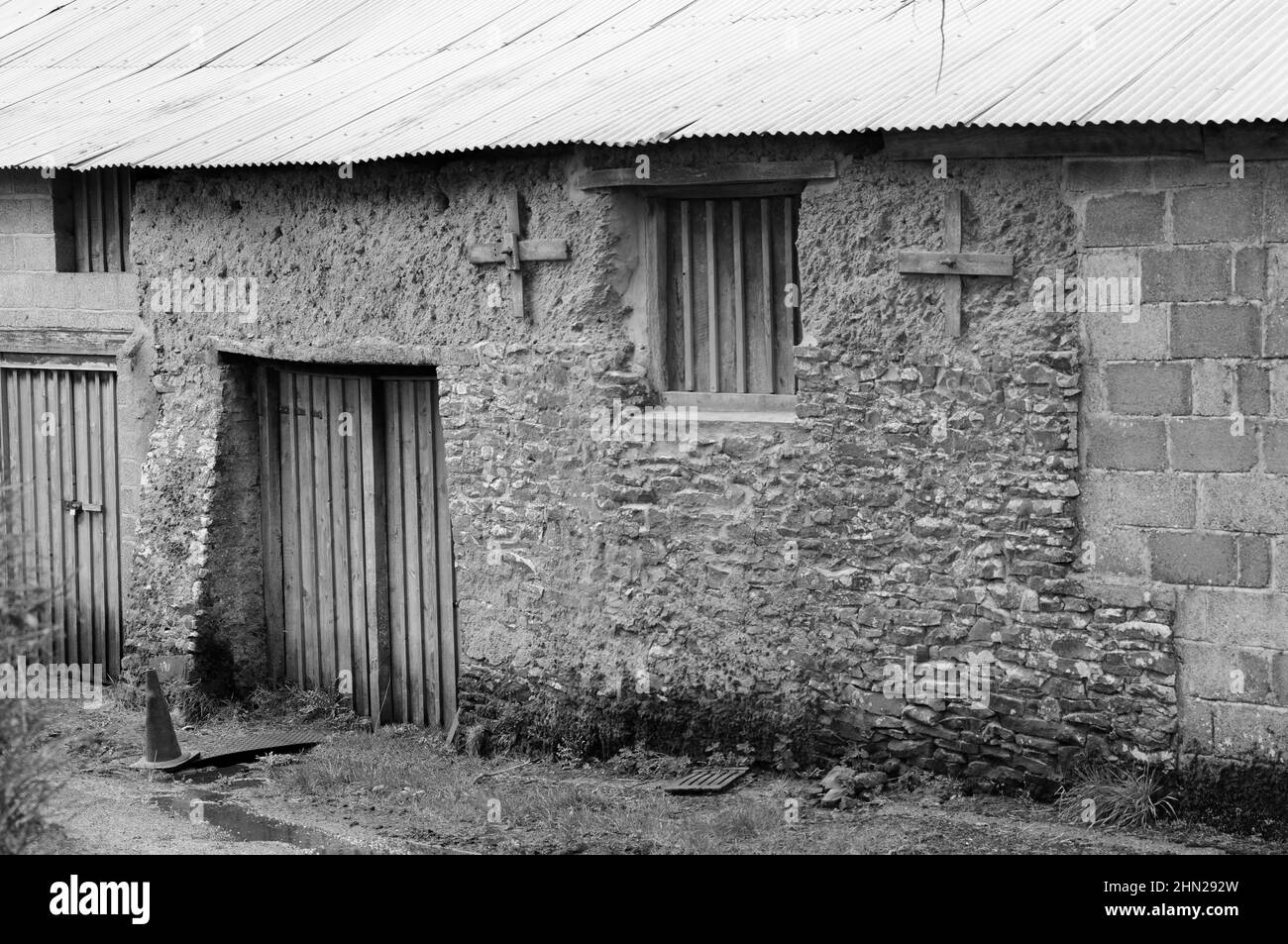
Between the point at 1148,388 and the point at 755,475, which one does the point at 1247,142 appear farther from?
the point at 755,475

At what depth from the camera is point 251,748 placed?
9.45 meters

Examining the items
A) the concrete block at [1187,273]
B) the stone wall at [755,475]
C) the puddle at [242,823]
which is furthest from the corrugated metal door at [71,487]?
the concrete block at [1187,273]

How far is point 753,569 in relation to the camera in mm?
8180

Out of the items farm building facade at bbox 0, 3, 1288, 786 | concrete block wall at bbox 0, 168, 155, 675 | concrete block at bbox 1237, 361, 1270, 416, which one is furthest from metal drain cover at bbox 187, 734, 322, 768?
concrete block at bbox 1237, 361, 1270, 416

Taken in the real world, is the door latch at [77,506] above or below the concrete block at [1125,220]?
below

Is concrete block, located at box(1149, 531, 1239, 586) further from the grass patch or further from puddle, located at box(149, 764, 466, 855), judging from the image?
puddle, located at box(149, 764, 466, 855)

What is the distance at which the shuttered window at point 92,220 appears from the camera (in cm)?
1083

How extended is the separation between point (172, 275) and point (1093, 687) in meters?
6.14

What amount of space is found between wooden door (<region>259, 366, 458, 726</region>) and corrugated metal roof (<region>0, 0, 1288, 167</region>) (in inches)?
62.8

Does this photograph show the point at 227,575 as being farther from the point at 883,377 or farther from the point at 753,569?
the point at 883,377

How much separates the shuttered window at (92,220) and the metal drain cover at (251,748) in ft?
10.6

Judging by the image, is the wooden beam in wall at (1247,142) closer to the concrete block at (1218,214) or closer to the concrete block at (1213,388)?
the concrete block at (1218,214)

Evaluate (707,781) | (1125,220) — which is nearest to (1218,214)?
(1125,220)
